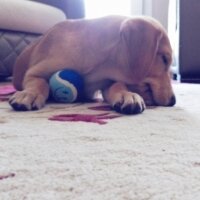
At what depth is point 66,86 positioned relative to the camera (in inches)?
44.6

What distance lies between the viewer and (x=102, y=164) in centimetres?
54

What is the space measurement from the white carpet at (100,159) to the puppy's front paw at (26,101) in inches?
3.8

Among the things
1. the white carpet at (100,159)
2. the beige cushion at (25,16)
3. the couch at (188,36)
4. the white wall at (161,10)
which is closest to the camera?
the white carpet at (100,159)

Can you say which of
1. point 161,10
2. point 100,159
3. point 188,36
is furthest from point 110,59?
point 161,10

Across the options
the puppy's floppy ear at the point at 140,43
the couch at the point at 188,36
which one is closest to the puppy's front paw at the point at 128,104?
the puppy's floppy ear at the point at 140,43

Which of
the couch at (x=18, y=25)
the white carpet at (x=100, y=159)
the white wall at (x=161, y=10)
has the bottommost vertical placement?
the white wall at (x=161, y=10)

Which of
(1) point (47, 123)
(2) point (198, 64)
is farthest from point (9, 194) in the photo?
(2) point (198, 64)

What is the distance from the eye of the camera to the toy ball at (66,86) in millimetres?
1129

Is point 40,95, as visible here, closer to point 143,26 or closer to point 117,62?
point 117,62

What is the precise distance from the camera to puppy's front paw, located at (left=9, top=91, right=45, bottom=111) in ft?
3.28

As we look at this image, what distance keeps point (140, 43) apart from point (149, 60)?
2.2 inches

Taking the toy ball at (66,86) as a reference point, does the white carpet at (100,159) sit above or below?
above

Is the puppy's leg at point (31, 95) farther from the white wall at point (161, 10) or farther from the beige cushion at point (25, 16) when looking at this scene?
the white wall at point (161, 10)

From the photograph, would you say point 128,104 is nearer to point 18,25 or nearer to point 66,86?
point 66,86
